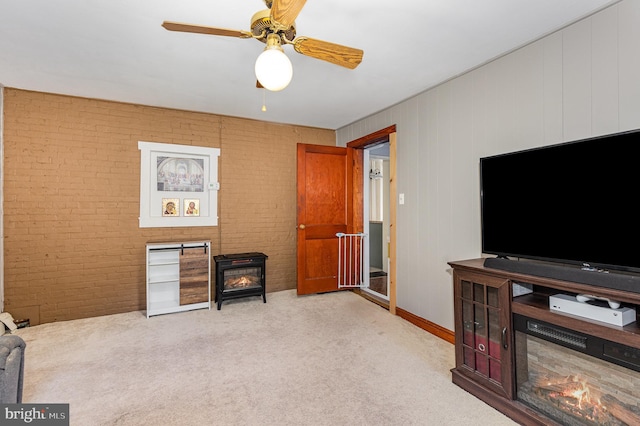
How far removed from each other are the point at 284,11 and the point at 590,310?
2.19m

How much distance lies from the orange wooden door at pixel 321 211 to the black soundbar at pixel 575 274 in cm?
274

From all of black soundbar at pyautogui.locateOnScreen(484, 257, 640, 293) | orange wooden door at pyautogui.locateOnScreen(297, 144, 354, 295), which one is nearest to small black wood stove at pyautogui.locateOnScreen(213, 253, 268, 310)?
orange wooden door at pyautogui.locateOnScreen(297, 144, 354, 295)

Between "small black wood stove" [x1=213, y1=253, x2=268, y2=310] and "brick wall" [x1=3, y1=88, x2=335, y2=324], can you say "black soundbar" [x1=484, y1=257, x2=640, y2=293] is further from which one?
"brick wall" [x1=3, y1=88, x2=335, y2=324]

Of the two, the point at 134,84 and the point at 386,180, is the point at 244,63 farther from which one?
the point at 386,180

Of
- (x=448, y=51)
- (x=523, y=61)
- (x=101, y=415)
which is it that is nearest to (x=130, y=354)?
(x=101, y=415)

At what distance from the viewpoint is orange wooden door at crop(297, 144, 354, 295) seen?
439cm

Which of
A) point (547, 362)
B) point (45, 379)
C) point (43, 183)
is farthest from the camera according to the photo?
point (43, 183)

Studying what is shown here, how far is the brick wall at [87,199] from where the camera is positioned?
333 cm

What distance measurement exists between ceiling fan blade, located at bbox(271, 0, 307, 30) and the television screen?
168 centimetres

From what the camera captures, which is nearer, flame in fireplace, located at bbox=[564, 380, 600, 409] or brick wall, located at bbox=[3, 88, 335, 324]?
flame in fireplace, located at bbox=[564, 380, 600, 409]

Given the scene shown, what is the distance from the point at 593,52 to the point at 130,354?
13.9 ft

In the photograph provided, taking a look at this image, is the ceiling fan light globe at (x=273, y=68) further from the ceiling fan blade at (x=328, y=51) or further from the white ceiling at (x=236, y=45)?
the white ceiling at (x=236, y=45)

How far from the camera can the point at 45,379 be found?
2277 millimetres

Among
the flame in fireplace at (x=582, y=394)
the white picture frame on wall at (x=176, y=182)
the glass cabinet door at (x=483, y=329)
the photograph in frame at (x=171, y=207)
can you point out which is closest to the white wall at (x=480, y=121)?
the glass cabinet door at (x=483, y=329)
